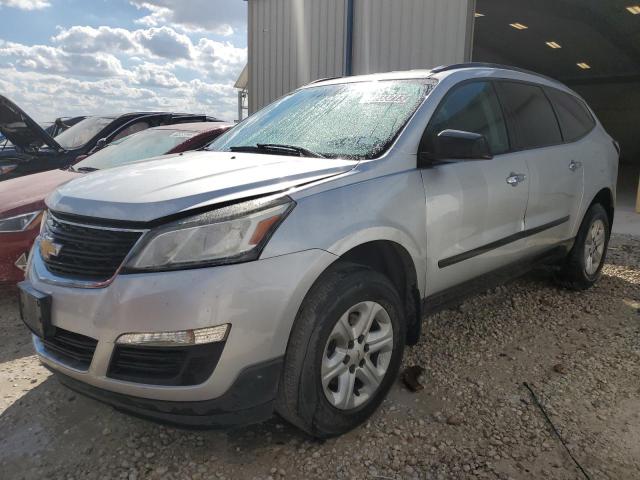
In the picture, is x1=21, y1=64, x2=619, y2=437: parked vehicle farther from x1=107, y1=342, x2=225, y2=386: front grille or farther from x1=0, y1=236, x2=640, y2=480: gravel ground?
x1=0, y1=236, x2=640, y2=480: gravel ground

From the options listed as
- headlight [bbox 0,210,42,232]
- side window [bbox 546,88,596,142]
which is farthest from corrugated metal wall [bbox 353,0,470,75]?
headlight [bbox 0,210,42,232]

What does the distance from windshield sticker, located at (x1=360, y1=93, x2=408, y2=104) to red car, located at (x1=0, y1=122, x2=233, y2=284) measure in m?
2.10

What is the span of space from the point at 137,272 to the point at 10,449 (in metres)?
1.18

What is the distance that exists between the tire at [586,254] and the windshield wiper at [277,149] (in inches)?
104

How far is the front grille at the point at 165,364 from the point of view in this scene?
77.3 inches

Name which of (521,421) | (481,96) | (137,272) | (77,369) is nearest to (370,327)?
(521,421)

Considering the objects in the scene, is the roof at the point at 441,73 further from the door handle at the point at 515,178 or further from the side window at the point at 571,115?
the door handle at the point at 515,178

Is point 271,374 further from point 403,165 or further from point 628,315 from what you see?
point 628,315

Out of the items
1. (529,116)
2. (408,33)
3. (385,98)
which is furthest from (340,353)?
(408,33)

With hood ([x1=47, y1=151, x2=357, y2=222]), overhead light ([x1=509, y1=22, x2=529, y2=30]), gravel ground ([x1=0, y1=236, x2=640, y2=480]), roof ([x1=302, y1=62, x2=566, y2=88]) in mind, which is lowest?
gravel ground ([x1=0, y1=236, x2=640, y2=480])

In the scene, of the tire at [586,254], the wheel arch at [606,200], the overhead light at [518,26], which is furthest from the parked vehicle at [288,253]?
the overhead light at [518,26]

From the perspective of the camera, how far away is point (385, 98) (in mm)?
3014

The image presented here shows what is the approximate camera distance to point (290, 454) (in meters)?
2.33

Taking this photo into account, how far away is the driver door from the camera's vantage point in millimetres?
2775
